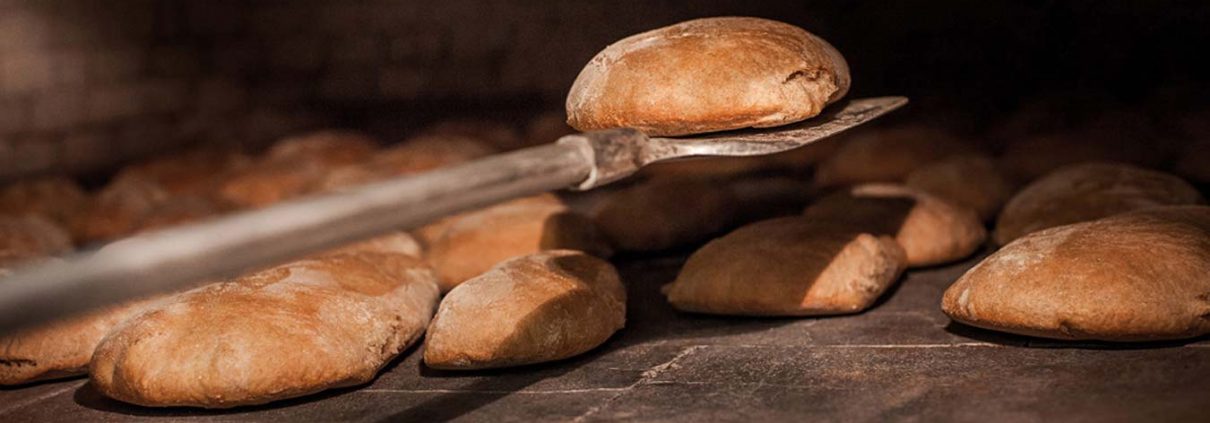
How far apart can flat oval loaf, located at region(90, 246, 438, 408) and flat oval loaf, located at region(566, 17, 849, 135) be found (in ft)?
2.54

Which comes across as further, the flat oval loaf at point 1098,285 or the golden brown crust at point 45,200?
the golden brown crust at point 45,200

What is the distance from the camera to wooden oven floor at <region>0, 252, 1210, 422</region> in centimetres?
251

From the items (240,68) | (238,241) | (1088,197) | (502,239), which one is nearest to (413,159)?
(502,239)

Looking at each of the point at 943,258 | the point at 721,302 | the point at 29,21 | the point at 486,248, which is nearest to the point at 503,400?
the point at 721,302

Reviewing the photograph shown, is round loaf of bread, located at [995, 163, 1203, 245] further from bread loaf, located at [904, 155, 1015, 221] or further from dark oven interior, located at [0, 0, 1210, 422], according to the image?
bread loaf, located at [904, 155, 1015, 221]

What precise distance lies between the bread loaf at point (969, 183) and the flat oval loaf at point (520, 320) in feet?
5.67

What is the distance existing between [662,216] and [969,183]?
115cm

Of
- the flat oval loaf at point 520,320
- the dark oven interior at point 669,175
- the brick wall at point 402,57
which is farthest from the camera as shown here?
the brick wall at point 402,57

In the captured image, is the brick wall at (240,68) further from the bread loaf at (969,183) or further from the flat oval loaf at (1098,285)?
the flat oval loaf at (1098,285)

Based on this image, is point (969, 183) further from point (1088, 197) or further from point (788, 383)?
point (788, 383)

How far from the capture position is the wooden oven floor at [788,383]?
2514 millimetres

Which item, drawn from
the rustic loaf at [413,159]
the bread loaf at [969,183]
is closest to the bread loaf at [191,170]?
the rustic loaf at [413,159]

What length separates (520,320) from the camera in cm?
304

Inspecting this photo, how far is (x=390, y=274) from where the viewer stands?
3.53 metres
